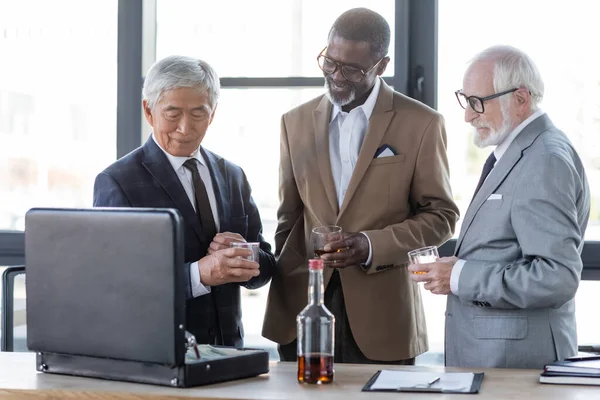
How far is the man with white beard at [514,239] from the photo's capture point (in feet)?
7.58

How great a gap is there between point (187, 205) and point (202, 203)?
7cm

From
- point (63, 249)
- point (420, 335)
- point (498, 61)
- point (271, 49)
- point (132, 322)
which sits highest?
point (271, 49)

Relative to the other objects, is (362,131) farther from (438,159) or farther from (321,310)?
(321,310)

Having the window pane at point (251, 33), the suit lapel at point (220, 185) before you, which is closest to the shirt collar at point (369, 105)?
the suit lapel at point (220, 185)

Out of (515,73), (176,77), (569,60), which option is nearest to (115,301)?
(176,77)

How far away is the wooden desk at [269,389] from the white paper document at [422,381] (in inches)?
1.4

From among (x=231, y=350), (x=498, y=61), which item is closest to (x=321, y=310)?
(x=231, y=350)

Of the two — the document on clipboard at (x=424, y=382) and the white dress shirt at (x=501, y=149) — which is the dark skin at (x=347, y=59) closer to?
A: the white dress shirt at (x=501, y=149)

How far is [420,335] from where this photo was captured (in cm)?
303

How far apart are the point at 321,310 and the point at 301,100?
212 cm

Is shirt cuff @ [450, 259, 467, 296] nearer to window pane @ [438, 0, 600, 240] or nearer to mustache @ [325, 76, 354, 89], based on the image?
mustache @ [325, 76, 354, 89]

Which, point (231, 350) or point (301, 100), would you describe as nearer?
point (231, 350)

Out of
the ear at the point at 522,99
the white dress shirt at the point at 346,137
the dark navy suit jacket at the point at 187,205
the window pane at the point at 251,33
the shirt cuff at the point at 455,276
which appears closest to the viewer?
the shirt cuff at the point at 455,276

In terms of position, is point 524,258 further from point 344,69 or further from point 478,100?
point 344,69
